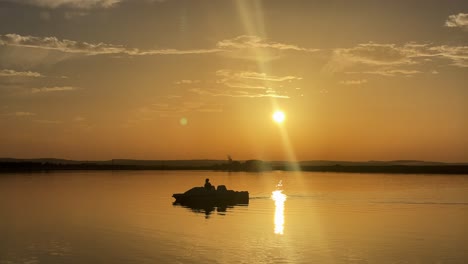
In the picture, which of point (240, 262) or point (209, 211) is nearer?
point (240, 262)

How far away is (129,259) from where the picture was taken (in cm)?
3122

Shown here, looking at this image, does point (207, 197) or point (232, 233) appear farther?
point (207, 197)

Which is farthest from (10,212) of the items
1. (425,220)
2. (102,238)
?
(425,220)

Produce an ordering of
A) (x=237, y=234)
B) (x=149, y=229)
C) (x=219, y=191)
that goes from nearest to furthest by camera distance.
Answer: (x=237, y=234)
(x=149, y=229)
(x=219, y=191)

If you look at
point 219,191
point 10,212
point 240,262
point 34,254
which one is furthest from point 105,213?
point 240,262

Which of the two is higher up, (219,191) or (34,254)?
(219,191)

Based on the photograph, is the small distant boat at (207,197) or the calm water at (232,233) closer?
the calm water at (232,233)

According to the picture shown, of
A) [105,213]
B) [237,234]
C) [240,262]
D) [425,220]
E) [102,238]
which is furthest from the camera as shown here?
[105,213]

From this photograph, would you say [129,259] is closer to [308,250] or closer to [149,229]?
[308,250]

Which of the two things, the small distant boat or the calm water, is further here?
the small distant boat

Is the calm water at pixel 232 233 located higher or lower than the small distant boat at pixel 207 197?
lower

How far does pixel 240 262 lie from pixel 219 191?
3509cm

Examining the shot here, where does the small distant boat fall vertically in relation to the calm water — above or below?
above

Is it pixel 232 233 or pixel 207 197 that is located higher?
pixel 207 197
